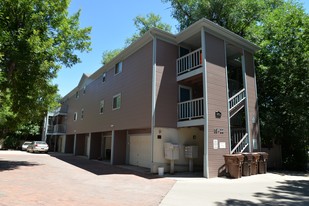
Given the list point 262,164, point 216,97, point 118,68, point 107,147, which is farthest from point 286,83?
point 107,147

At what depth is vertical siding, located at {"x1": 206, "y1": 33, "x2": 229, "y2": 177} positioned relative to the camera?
12.3 meters

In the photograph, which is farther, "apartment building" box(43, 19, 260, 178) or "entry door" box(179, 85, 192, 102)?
"entry door" box(179, 85, 192, 102)

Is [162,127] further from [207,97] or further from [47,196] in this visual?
[47,196]

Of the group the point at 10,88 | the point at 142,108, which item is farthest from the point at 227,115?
Result: the point at 10,88

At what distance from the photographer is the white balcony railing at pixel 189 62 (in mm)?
13901

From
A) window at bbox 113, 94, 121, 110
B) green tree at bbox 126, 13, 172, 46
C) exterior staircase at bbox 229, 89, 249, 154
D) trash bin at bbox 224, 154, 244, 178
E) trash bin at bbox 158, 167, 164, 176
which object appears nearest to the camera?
trash bin at bbox 224, 154, 244, 178

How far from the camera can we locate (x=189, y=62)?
14.5m

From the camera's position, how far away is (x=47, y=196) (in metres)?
7.25

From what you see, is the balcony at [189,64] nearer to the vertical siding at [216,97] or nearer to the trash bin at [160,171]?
the vertical siding at [216,97]

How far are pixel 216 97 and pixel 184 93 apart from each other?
2593mm

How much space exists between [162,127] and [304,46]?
11995 millimetres

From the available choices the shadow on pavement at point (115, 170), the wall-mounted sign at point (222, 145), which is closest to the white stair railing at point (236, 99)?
the wall-mounted sign at point (222, 145)

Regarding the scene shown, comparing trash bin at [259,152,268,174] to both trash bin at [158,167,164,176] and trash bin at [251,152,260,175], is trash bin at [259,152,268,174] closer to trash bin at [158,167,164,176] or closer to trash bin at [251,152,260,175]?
trash bin at [251,152,260,175]

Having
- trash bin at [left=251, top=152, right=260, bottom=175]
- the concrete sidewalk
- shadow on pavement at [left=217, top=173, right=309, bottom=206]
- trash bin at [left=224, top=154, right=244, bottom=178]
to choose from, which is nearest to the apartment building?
trash bin at [left=224, top=154, right=244, bottom=178]
